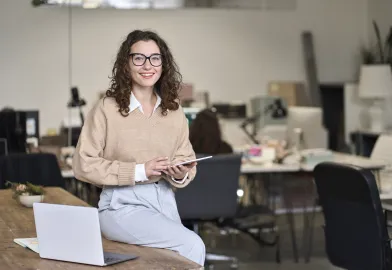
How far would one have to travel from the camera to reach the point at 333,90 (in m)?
8.78

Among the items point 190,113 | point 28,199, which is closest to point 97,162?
point 28,199

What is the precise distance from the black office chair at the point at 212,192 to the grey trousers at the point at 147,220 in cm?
240

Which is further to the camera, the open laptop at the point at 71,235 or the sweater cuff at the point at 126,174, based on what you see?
the sweater cuff at the point at 126,174

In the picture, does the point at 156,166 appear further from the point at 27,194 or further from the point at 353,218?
the point at 353,218

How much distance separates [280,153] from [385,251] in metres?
2.51

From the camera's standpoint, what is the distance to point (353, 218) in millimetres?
4160

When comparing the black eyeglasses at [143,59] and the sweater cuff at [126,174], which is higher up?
the black eyeglasses at [143,59]

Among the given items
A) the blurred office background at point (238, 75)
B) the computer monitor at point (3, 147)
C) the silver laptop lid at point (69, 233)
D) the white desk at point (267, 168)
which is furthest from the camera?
the blurred office background at point (238, 75)

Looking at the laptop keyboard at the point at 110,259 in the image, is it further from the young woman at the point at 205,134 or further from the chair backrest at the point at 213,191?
the young woman at the point at 205,134

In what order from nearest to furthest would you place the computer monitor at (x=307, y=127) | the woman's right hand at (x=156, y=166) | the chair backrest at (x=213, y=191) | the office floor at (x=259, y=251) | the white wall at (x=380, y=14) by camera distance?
1. the woman's right hand at (x=156, y=166)
2. the chair backrest at (x=213, y=191)
3. the office floor at (x=259, y=251)
4. the computer monitor at (x=307, y=127)
5. the white wall at (x=380, y=14)

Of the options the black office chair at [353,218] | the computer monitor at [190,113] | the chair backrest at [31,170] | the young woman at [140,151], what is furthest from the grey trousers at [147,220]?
the computer monitor at [190,113]

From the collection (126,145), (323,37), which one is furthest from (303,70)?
(126,145)

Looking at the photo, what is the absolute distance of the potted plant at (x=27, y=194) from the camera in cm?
376

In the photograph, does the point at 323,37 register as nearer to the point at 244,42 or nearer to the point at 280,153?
the point at 244,42
